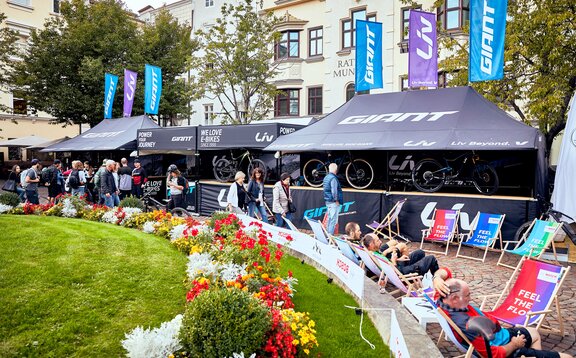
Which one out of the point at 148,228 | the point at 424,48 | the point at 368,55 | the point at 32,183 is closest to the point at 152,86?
the point at 32,183

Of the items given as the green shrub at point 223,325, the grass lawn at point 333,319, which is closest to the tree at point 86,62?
the grass lawn at point 333,319

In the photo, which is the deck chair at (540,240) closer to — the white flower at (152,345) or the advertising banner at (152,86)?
the white flower at (152,345)

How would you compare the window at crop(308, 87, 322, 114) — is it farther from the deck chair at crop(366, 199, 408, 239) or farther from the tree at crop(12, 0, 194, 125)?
the deck chair at crop(366, 199, 408, 239)

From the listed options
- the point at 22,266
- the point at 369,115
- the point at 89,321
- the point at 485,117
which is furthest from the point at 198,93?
the point at 89,321

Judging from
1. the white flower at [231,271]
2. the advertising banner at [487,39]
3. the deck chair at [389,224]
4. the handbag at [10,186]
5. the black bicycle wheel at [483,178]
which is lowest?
the deck chair at [389,224]

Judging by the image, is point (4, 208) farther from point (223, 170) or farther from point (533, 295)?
point (533, 295)

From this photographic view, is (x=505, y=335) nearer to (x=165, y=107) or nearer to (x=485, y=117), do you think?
(x=485, y=117)

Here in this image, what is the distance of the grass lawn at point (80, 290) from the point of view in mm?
4430

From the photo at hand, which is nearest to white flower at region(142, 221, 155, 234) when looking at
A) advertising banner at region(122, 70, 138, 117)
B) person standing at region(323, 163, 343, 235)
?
person standing at region(323, 163, 343, 235)

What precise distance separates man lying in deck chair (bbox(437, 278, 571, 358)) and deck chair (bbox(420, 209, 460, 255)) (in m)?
5.55

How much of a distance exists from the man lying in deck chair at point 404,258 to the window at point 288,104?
888 inches

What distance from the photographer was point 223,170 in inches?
655

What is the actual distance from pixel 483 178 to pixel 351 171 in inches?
151

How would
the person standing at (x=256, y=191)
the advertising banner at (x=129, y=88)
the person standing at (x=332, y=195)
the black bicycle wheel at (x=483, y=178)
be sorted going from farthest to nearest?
the advertising banner at (x=129, y=88), the black bicycle wheel at (x=483, y=178), the person standing at (x=256, y=191), the person standing at (x=332, y=195)
